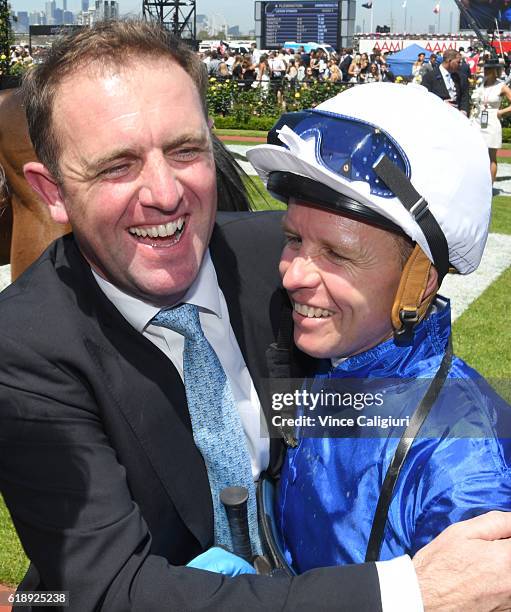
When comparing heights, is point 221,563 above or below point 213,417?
below

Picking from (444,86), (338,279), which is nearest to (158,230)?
(338,279)

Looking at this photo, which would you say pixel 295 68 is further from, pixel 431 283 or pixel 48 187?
A: pixel 431 283

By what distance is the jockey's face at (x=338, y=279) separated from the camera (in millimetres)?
1589

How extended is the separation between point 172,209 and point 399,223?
534mm

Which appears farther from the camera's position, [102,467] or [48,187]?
[48,187]

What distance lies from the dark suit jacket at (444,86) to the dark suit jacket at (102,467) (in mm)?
10765

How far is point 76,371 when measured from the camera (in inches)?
66.4

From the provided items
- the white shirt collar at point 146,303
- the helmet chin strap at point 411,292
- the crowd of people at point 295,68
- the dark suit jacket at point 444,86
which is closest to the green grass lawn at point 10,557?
the white shirt collar at point 146,303

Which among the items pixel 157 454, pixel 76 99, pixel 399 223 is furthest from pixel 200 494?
pixel 76 99

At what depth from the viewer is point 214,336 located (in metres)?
2.01

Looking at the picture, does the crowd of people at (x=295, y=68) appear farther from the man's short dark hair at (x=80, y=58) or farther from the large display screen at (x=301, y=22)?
the large display screen at (x=301, y=22)

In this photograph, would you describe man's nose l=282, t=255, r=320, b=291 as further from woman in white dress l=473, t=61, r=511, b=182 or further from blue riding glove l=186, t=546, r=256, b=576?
woman in white dress l=473, t=61, r=511, b=182

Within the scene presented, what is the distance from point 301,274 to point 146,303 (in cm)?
43

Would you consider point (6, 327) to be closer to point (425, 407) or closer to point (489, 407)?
point (425, 407)
